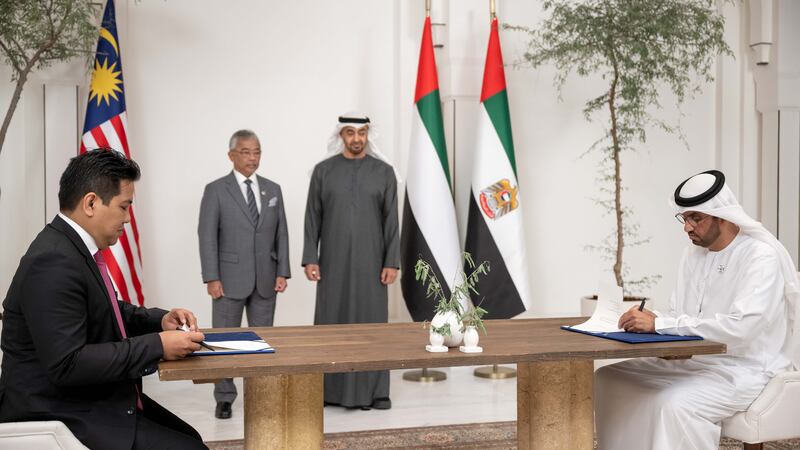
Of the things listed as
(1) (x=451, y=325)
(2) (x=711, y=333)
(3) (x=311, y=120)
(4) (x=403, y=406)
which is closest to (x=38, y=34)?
(3) (x=311, y=120)

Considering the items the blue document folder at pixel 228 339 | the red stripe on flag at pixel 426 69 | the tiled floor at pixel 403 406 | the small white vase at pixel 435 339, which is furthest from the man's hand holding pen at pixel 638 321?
the red stripe on flag at pixel 426 69

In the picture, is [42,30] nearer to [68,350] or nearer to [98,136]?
[98,136]

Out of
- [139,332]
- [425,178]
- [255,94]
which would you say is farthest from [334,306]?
[139,332]

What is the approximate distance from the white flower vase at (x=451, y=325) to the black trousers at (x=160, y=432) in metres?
0.89

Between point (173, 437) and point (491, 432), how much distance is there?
2.45 meters

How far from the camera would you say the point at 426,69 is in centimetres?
643

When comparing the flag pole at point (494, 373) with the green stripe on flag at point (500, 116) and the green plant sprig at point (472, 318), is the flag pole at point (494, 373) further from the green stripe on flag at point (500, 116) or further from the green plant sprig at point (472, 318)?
the green plant sprig at point (472, 318)

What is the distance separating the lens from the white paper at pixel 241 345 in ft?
9.20

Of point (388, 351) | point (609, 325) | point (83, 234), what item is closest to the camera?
point (83, 234)

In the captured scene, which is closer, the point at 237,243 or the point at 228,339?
the point at 228,339

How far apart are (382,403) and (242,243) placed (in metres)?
1.36

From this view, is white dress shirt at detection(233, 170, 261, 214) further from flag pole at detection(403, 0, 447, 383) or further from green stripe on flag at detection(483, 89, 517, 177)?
green stripe on flag at detection(483, 89, 517, 177)

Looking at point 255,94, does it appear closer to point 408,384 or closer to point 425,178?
point 425,178

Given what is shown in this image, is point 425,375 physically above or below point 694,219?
below
